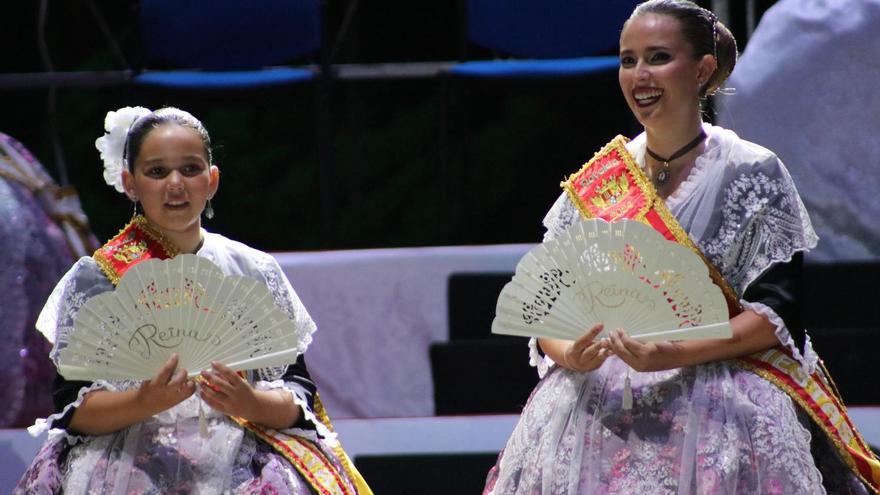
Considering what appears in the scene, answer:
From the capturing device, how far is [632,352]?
2584mm

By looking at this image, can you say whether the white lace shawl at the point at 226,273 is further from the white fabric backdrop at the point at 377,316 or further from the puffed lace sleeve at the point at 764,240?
the white fabric backdrop at the point at 377,316

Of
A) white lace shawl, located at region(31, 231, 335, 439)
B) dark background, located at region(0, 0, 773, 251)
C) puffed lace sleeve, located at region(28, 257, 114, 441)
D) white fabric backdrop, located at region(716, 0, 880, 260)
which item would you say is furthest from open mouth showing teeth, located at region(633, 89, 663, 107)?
dark background, located at region(0, 0, 773, 251)

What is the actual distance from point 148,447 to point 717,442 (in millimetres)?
1038

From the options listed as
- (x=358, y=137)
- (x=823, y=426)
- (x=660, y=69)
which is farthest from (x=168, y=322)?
(x=358, y=137)

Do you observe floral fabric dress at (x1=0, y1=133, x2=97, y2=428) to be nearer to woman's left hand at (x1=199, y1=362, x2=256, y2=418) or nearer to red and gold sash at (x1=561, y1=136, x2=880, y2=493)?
woman's left hand at (x1=199, y1=362, x2=256, y2=418)

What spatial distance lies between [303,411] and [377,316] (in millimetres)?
1468

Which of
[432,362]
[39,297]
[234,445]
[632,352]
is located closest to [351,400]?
[432,362]

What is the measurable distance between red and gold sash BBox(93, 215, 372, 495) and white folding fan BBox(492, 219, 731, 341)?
443mm

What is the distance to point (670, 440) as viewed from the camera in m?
2.61

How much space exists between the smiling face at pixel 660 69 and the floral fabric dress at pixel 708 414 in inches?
4.5

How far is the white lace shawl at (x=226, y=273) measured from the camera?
2.79 metres

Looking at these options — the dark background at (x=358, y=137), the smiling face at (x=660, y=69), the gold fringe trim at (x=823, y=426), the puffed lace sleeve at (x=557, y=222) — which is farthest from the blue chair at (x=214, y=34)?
the gold fringe trim at (x=823, y=426)

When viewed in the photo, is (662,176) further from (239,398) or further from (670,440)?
(239,398)

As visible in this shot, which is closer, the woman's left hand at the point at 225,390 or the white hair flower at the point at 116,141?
the woman's left hand at the point at 225,390
